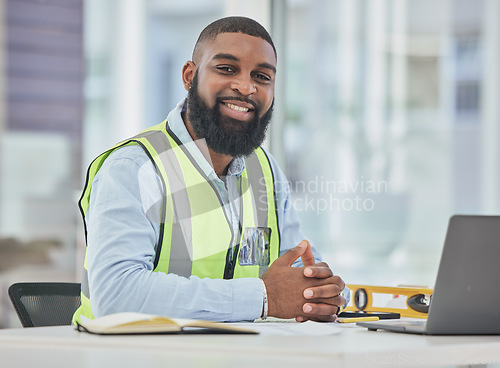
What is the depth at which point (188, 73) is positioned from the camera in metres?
1.96

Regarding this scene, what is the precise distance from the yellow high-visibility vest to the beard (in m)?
0.08

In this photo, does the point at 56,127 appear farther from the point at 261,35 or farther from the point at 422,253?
the point at 261,35

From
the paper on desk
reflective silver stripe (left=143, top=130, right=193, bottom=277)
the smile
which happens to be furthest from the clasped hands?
the smile

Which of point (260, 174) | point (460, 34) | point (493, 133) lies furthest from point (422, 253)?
point (260, 174)

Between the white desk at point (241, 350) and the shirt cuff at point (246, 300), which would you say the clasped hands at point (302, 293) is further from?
the white desk at point (241, 350)

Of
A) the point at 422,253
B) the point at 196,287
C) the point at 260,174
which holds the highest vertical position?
the point at 260,174

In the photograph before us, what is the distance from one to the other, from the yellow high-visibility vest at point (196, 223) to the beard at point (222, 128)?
0.08 metres

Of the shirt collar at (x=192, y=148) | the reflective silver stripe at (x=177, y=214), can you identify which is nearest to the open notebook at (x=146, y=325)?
the reflective silver stripe at (x=177, y=214)

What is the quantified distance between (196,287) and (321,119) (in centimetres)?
235

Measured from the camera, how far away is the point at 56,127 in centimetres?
416

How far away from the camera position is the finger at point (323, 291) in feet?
4.45

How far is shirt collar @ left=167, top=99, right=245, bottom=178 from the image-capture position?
1741mm

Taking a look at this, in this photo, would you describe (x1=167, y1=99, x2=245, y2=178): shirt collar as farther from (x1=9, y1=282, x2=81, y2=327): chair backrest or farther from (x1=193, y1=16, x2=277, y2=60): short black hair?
(x1=9, y1=282, x2=81, y2=327): chair backrest

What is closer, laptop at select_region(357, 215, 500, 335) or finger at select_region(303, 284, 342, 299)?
laptop at select_region(357, 215, 500, 335)
